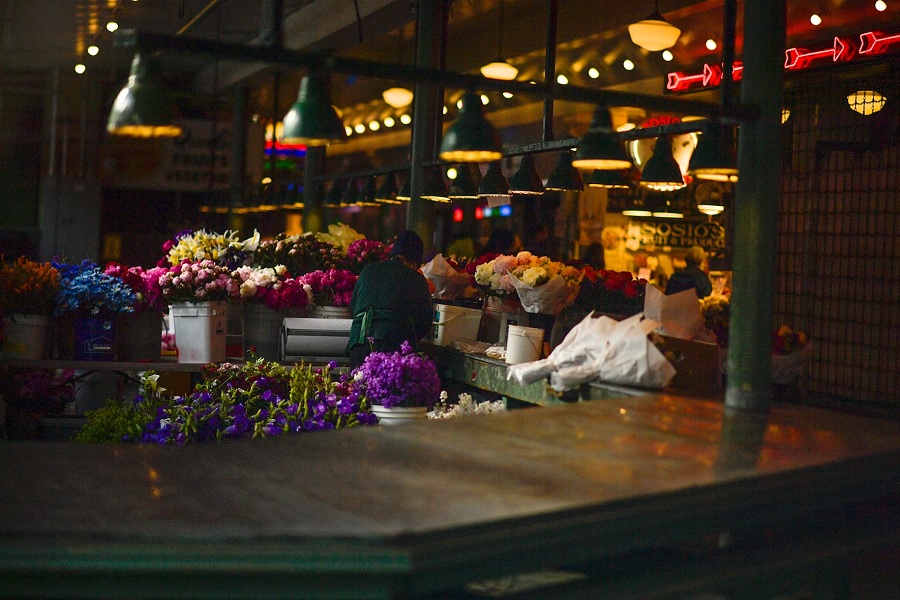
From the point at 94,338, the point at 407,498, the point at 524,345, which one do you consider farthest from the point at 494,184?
the point at 407,498

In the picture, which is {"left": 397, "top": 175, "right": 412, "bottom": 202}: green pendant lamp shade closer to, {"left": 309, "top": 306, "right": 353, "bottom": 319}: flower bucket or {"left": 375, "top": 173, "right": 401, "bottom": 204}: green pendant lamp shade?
{"left": 375, "top": 173, "right": 401, "bottom": 204}: green pendant lamp shade

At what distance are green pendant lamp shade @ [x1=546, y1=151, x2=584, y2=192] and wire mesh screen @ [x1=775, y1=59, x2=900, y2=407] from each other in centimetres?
295

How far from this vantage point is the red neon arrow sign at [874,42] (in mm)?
7973

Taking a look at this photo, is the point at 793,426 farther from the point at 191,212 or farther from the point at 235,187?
the point at 191,212

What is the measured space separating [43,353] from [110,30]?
271 inches

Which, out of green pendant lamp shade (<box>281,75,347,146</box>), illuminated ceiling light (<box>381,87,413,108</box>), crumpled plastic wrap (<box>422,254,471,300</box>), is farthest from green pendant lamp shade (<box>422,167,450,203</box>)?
illuminated ceiling light (<box>381,87,413,108</box>)

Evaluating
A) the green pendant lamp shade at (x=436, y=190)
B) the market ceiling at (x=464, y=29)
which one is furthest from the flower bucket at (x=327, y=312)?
the market ceiling at (x=464, y=29)

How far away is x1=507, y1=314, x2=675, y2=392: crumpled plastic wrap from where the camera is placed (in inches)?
184

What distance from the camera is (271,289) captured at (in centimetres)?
751

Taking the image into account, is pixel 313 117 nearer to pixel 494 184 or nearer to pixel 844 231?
pixel 494 184

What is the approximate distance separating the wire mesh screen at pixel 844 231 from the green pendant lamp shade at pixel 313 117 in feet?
17.1

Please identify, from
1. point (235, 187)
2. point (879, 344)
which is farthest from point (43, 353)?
point (235, 187)

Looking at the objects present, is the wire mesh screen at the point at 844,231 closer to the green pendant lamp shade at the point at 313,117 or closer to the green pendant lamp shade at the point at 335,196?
the green pendant lamp shade at the point at 335,196

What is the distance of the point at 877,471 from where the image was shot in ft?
12.0
